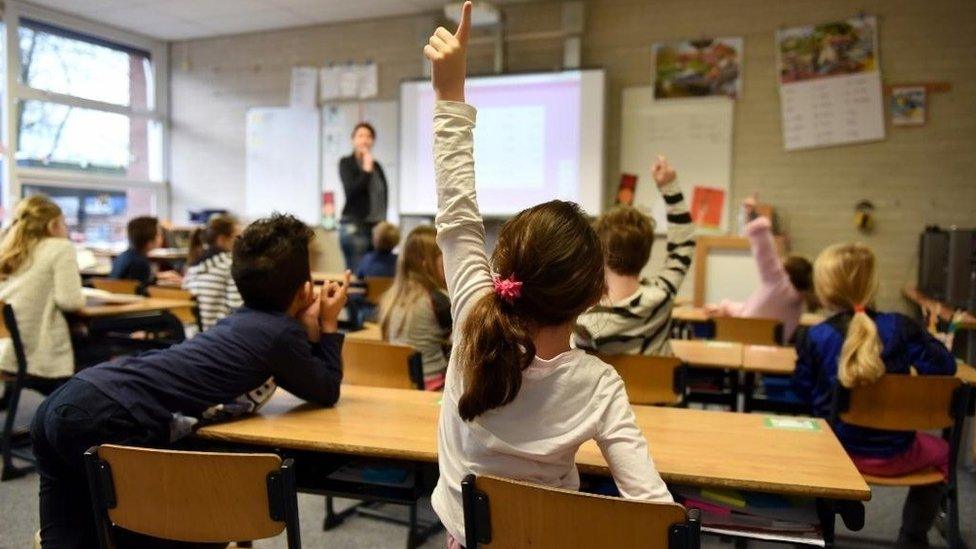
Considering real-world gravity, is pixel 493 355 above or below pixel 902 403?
above

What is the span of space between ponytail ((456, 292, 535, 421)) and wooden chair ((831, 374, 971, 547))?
1420 millimetres

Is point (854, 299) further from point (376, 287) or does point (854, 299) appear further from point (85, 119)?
point (85, 119)

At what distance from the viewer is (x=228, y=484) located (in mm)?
1222

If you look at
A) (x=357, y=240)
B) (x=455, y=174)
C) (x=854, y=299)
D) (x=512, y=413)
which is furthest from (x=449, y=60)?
(x=357, y=240)

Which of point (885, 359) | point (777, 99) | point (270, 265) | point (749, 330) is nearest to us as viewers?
point (270, 265)

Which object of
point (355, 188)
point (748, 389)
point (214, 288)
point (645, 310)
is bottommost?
point (748, 389)

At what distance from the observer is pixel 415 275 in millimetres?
2750

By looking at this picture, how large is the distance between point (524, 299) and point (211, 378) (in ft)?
2.69

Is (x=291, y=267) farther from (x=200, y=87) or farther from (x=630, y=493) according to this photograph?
(x=200, y=87)

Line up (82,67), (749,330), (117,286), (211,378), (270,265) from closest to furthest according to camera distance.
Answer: (211,378), (270,265), (749,330), (117,286), (82,67)

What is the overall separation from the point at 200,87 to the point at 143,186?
1.27 meters

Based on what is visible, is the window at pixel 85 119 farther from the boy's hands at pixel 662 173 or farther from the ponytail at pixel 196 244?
the boy's hands at pixel 662 173

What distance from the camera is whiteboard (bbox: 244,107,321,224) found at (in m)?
7.26

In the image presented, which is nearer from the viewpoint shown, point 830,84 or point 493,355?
point 493,355
